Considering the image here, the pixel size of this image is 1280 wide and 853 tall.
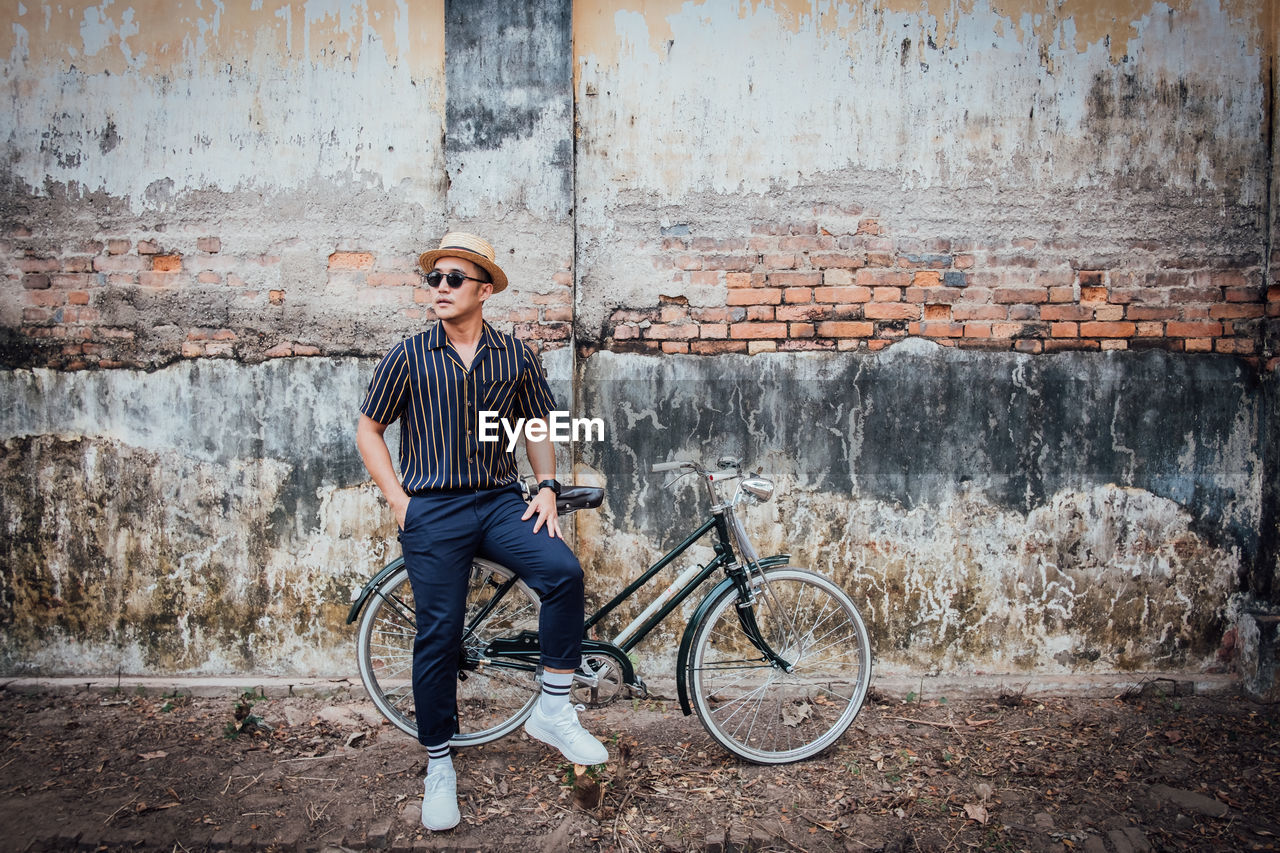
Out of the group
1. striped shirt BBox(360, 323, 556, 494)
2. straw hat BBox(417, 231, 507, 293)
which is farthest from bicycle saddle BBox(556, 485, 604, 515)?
straw hat BBox(417, 231, 507, 293)

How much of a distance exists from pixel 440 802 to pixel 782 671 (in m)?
1.48

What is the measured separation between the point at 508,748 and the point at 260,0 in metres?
3.84

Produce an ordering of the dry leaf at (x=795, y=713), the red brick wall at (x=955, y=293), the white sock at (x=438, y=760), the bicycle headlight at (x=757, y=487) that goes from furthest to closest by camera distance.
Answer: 1. the red brick wall at (x=955, y=293)
2. the dry leaf at (x=795, y=713)
3. the bicycle headlight at (x=757, y=487)
4. the white sock at (x=438, y=760)

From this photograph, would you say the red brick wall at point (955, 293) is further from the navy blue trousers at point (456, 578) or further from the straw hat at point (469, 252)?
the navy blue trousers at point (456, 578)

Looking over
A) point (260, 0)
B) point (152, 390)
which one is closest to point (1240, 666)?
point (152, 390)

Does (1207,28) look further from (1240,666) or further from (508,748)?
(508,748)

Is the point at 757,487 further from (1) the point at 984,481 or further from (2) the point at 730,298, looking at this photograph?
(1) the point at 984,481

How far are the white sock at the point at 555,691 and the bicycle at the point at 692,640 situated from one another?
0.17m

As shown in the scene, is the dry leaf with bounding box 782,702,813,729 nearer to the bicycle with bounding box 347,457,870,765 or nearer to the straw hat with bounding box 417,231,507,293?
the bicycle with bounding box 347,457,870,765

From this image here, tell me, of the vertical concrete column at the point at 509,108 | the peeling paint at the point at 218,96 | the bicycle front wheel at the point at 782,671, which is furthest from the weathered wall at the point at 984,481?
the peeling paint at the point at 218,96

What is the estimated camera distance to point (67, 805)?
2891 millimetres

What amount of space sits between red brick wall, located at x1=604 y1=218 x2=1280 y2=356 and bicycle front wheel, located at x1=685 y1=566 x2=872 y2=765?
127cm

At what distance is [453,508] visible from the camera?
9.22 feet

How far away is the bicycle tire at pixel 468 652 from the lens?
316cm
